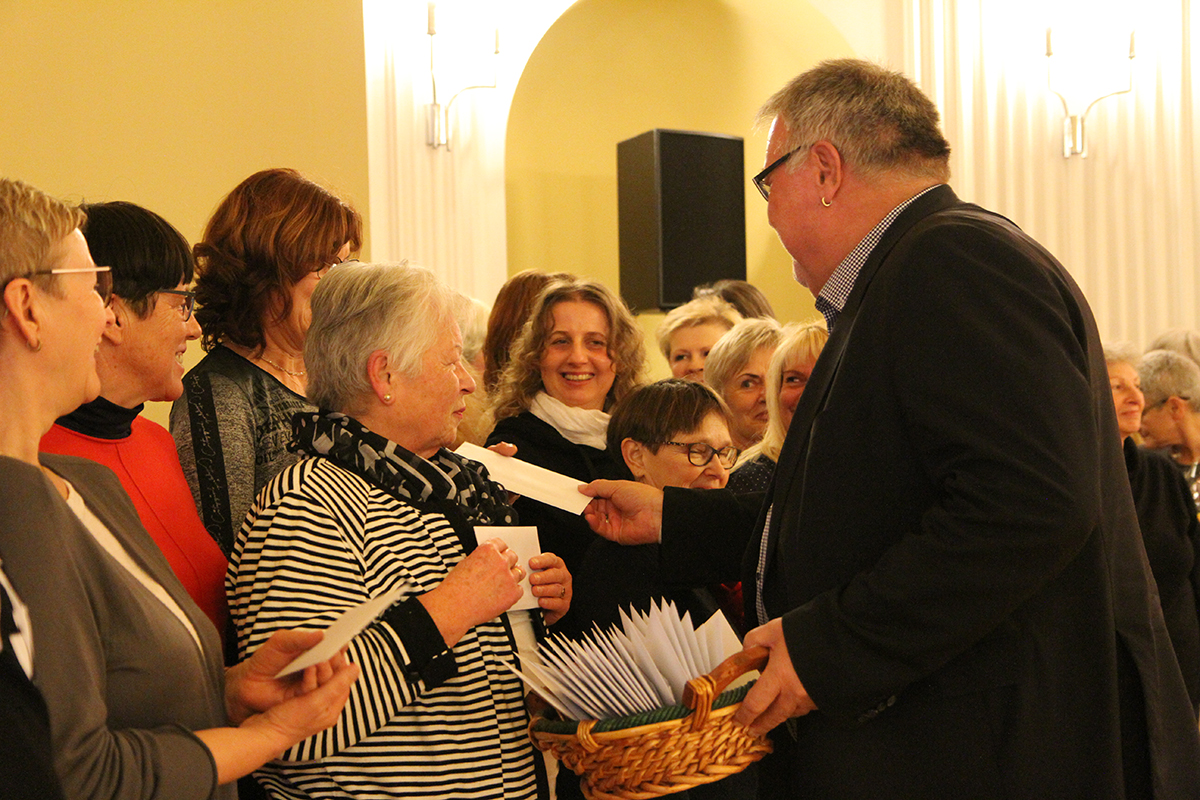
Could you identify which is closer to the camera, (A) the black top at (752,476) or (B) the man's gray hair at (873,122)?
(B) the man's gray hair at (873,122)

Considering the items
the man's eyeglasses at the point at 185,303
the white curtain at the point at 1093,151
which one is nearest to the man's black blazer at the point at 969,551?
the man's eyeglasses at the point at 185,303

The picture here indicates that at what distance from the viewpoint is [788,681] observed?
5.21 feet

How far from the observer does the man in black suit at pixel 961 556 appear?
1.52m

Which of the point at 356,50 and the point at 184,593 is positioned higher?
the point at 356,50

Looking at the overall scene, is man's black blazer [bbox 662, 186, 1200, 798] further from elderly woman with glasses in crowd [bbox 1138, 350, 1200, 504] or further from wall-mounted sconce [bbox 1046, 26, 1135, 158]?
wall-mounted sconce [bbox 1046, 26, 1135, 158]

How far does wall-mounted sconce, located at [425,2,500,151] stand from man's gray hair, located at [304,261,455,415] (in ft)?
12.9

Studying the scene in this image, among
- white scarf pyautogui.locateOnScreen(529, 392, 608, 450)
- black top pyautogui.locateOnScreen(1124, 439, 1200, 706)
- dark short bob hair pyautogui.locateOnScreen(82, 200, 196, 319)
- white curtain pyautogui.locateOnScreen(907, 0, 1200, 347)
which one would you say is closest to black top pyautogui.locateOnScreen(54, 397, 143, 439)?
dark short bob hair pyautogui.locateOnScreen(82, 200, 196, 319)

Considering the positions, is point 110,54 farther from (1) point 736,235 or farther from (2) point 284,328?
(1) point 736,235

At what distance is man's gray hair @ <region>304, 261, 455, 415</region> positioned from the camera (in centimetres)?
199

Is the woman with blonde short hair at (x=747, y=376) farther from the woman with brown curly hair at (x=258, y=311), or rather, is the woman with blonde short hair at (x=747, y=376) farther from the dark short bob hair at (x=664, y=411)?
the woman with brown curly hair at (x=258, y=311)

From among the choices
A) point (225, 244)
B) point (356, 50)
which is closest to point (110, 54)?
point (356, 50)

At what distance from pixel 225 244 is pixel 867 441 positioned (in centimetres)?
160

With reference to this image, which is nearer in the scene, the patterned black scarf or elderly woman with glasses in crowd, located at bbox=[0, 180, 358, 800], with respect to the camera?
elderly woman with glasses in crowd, located at bbox=[0, 180, 358, 800]

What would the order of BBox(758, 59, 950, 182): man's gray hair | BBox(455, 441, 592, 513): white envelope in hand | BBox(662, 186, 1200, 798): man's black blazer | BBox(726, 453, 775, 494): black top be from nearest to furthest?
BBox(662, 186, 1200, 798): man's black blazer
BBox(758, 59, 950, 182): man's gray hair
BBox(455, 441, 592, 513): white envelope in hand
BBox(726, 453, 775, 494): black top
